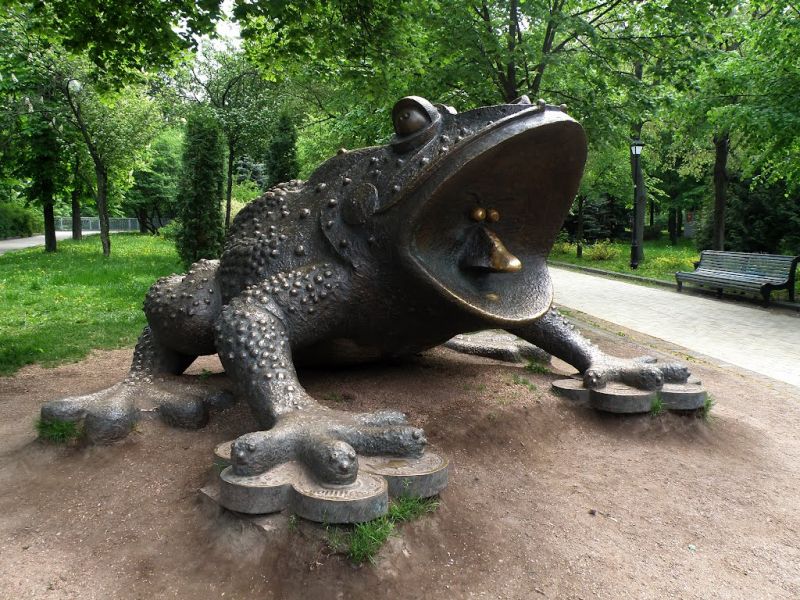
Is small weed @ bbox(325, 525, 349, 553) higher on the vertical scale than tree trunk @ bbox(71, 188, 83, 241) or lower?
lower

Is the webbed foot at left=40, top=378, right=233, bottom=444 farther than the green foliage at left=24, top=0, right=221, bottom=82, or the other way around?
the green foliage at left=24, top=0, right=221, bottom=82

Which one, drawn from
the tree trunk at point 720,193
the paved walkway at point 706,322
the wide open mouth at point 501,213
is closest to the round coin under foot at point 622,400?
the wide open mouth at point 501,213

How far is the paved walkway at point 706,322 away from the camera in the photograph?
799 centimetres

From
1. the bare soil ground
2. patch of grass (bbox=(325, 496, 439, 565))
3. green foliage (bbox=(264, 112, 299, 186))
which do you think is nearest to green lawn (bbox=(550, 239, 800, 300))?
green foliage (bbox=(264, 112, 299, 186))

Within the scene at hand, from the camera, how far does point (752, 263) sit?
46.9 feet

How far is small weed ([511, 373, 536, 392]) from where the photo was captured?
13.5 ft

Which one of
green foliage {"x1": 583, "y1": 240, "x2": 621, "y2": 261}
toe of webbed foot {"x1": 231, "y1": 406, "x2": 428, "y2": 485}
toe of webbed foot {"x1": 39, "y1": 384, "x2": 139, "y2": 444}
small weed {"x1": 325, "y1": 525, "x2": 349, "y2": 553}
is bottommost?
small weed {"x1": 325, "y1": 525, "x2": 349, "y2": 553}

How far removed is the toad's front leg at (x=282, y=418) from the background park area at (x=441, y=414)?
11.1 inches

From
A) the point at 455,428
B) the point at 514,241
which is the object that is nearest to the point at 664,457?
the point at 455,428

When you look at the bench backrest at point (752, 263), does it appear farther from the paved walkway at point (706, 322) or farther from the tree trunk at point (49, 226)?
the tree trunk at point (49, 226)

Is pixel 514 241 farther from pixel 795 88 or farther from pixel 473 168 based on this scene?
pixel 795 88

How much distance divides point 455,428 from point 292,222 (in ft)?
4.95

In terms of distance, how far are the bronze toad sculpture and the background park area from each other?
32cm

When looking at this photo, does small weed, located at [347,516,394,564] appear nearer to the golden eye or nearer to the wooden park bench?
the golden eye
